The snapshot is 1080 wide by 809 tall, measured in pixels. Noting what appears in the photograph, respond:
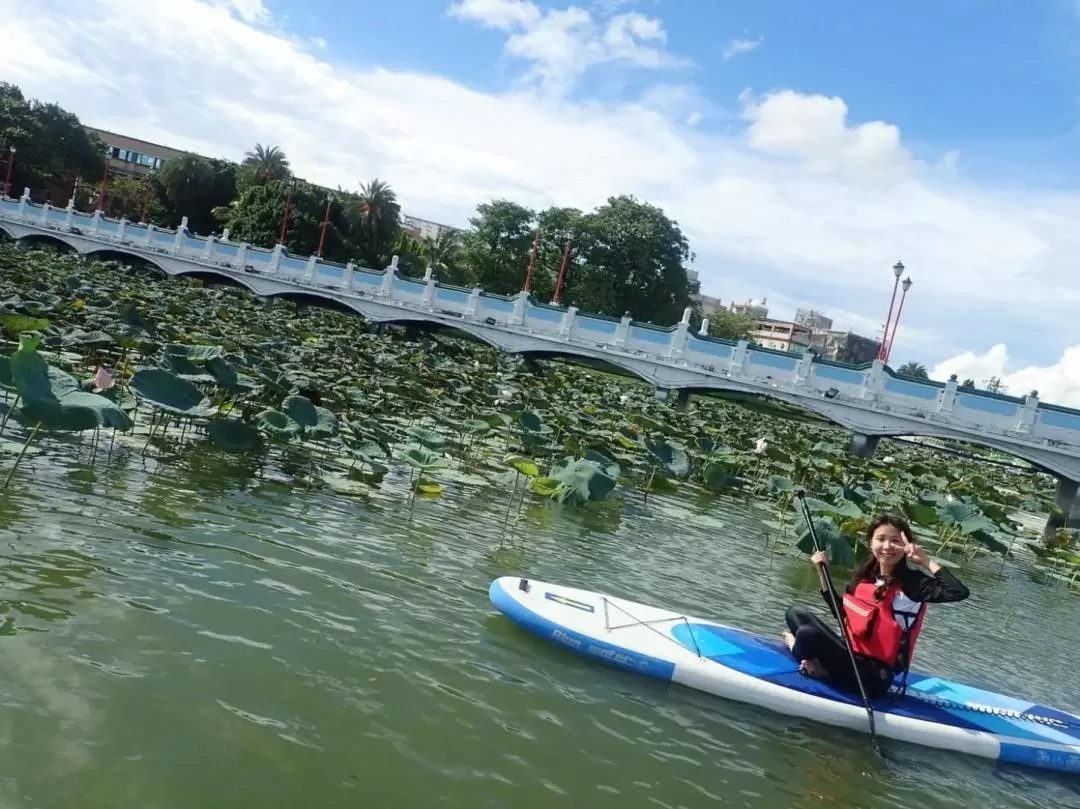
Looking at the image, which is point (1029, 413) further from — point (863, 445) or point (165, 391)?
point (165, 391)

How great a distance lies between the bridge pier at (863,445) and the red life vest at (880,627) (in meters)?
16.3

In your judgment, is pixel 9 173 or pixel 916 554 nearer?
pixel 916 554

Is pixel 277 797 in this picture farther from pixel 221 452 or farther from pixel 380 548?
pixel 221 452

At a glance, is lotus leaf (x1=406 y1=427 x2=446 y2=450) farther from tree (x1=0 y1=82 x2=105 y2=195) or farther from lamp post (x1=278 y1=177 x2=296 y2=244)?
tree (x1=0 y1=82 x2=105 y2=195)

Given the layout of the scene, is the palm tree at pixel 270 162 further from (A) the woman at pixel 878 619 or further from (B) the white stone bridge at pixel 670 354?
(A) the woman at pixel 878 619

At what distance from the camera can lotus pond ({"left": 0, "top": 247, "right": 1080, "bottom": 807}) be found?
4230 mm

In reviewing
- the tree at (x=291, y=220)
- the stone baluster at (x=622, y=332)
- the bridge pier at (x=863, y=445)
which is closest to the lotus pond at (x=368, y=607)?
the bridge pier at (x=863, y=445)

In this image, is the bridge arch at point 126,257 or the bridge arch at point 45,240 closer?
the bridge arch at point 126,257

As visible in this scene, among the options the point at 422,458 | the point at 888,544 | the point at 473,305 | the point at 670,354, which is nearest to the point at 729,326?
the point at 473,305

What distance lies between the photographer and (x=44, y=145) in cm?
6012

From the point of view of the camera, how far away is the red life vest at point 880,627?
19.2ft

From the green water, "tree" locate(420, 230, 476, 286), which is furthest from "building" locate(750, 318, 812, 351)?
the green water

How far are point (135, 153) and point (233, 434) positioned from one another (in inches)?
3505

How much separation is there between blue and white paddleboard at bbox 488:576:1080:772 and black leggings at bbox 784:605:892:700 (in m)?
0.10
